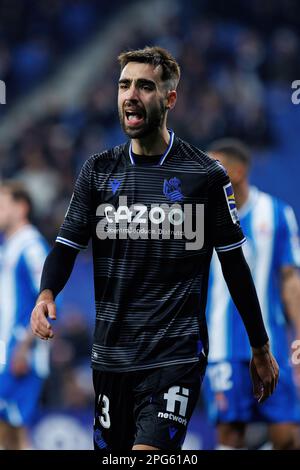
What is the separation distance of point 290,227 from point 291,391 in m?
1.16

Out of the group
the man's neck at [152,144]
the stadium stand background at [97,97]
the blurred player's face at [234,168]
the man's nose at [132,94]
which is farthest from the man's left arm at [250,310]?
the stadium stand background at [97,97]

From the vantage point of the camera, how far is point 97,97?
27.0 ft

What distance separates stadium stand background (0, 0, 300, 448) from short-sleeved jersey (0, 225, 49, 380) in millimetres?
141

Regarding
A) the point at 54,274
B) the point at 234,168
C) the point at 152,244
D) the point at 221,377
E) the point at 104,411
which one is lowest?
the point at 221,377

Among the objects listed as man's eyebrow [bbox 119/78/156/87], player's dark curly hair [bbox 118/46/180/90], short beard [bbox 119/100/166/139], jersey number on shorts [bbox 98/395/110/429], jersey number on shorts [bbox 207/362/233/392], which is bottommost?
jersey number on shorts [bbox 207/362/233/392]

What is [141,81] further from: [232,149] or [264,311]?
[264,311]

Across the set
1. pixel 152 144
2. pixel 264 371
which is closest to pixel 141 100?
pixel 152 144

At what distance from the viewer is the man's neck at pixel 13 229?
797cm

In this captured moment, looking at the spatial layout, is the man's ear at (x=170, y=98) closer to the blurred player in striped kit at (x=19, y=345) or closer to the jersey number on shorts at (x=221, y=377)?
the jersey number on shorts at (x=221, y=377)

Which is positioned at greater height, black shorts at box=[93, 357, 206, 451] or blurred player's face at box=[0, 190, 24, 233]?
blurred player's face at box=[0, 190, 24, 233]

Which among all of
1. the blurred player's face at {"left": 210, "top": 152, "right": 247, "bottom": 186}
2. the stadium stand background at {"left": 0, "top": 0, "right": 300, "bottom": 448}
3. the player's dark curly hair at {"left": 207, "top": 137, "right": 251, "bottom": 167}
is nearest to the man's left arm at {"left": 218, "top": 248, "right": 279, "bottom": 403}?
the blurred player's face at {"left": 210, "top": 152, "right": 247, "bottom": 186}

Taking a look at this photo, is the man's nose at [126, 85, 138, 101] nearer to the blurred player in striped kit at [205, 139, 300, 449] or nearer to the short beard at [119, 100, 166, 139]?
the short beard at [119, 100, 166, 139]

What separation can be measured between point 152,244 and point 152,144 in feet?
1.38

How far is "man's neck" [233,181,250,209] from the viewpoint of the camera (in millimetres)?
7238
